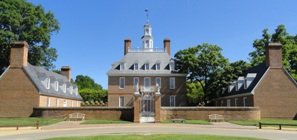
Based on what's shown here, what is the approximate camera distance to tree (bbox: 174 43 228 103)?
43.0 m

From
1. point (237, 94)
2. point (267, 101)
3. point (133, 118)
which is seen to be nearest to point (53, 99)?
point (133, 118)

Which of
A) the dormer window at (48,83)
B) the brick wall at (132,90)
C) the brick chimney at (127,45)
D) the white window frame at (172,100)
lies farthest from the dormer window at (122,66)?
the dormer window at (48,83)

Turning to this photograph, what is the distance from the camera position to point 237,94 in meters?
37.4

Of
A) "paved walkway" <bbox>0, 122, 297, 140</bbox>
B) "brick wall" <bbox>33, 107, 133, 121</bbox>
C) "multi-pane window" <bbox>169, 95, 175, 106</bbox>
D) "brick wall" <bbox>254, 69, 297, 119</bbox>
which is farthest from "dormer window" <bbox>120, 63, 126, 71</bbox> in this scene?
"paved walkway" <bbox>0, 122, 297, 140</bbox>

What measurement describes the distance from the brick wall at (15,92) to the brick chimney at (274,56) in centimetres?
2557

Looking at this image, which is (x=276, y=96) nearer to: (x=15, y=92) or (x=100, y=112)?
(x=100, y=112)

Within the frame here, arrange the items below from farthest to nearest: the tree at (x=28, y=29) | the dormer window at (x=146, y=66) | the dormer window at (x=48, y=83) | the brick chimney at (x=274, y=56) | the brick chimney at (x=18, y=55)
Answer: the dormer window at (x=146, y=66), the tree at (x=28, y=29), the dormer window at (x=48, y=83), the brick chimney at (x=274, y=56), the brick chimney at (x=18, y=55)

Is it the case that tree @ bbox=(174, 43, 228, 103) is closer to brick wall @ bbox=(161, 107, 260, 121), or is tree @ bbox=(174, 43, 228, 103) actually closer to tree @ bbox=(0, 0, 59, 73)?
brick wall @ bbox=(161, 107, 260, 121)

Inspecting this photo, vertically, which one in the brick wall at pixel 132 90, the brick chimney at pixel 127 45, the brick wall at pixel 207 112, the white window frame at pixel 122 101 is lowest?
the brick wall at pixel 207 112

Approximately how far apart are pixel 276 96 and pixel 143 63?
20.0 meters

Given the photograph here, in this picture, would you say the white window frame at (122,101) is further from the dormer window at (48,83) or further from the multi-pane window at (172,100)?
the dormer window at (48,83)

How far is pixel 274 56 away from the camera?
34406mm

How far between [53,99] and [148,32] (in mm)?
25577

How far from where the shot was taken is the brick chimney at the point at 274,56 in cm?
3428
